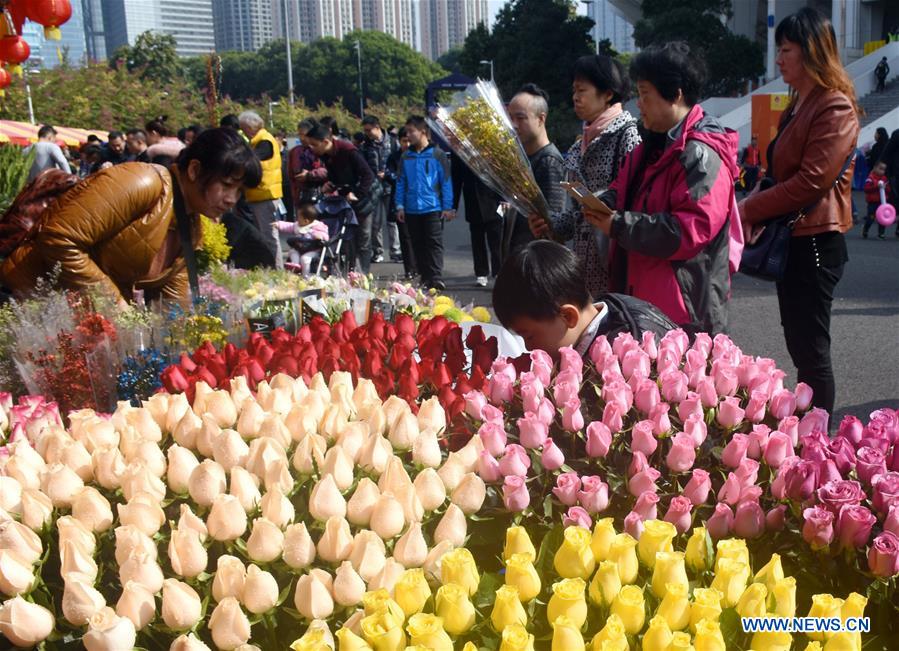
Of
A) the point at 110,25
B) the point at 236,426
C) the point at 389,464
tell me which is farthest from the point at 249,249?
the point at 110,25

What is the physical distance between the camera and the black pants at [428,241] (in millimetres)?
8672

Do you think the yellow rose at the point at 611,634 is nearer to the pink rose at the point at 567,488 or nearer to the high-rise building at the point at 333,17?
the pink rose at the point at 567,488

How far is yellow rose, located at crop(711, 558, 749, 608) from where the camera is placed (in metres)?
1.12

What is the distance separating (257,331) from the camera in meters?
2.47

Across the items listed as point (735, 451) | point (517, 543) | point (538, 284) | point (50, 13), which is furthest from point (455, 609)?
point (50, 13)

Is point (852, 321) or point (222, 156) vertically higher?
point (222, 156)

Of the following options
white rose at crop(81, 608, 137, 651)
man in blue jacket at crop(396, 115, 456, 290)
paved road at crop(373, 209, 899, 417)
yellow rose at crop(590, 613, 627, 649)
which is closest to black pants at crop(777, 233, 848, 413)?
paved road at crop(373, 209, 899, 417)

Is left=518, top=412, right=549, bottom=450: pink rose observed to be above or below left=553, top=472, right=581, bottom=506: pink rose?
above

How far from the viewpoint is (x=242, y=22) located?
111m

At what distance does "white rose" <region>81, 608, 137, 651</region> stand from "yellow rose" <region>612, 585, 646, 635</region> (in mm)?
580

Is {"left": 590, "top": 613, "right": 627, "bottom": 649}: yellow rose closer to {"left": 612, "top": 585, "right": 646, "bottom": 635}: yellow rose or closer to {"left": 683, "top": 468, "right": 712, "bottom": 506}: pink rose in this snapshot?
{"left": 612, "top": 585, "right": 646, "bottom": 635}: yellow rose

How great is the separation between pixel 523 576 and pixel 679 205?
2.06 meters

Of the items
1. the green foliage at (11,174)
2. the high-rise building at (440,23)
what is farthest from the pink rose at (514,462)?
the high-rise building at (440,23)

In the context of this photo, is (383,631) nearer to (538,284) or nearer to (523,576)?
(523,576)
